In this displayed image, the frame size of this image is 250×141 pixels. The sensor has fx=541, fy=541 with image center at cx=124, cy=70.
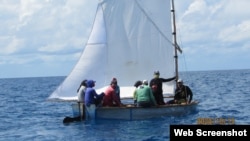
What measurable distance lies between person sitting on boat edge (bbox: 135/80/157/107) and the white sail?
2792 millimetres

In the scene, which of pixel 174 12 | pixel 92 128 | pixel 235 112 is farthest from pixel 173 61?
pixel 92 128

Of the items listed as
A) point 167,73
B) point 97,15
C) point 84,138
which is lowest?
point 84,138

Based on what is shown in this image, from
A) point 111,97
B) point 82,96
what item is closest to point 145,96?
point 111,97

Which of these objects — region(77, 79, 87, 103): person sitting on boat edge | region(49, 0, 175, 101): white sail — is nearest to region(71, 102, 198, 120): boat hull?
region(77, 79, 87, 103): person sitting on boat edge

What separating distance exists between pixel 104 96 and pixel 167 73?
4.11 metres

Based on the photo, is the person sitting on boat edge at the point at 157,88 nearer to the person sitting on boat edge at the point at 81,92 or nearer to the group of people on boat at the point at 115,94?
the group of people on boat at the point at 115,94

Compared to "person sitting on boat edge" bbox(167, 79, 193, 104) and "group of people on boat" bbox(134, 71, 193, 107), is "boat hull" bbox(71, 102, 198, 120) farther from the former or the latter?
"person sitting on boat edge" bbox(167, 79, 193, 104)

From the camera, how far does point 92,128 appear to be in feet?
68.8

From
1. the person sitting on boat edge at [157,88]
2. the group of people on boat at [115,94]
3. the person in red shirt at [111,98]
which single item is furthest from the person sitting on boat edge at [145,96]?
the person in red shirt at [111,98]

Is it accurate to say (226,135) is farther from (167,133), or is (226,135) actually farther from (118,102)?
(118,102)

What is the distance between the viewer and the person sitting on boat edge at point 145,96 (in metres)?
22.2

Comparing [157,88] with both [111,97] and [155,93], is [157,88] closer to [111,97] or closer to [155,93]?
[155,93]

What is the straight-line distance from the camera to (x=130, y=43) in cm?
2538

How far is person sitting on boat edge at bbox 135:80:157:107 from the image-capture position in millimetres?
22156
